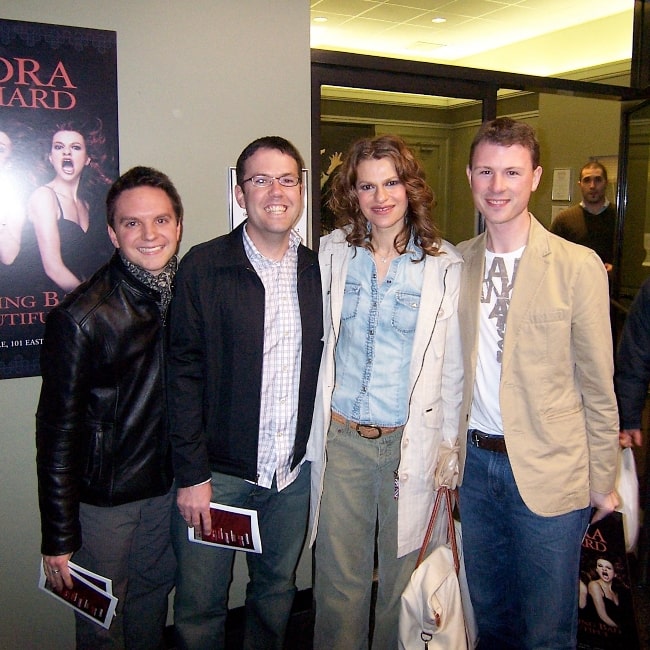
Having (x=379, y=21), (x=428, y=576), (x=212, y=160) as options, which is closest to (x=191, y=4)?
(x=212, y=160)

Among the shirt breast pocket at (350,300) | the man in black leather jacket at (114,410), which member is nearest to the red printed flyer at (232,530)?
the man in black leather jacket at (114,410)

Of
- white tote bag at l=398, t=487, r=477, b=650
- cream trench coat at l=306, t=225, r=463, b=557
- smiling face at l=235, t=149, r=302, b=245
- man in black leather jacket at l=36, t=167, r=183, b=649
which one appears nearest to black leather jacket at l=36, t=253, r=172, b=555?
man in black leather jacket at l=36, t=167, r=183, b=649

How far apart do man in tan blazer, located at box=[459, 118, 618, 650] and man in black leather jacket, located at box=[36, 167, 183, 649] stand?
88 cm

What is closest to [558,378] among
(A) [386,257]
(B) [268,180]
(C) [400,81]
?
(A) [386,257]

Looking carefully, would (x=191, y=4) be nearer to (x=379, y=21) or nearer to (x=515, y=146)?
(x=515, y=146)

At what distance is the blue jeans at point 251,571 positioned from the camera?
1624 millimetres

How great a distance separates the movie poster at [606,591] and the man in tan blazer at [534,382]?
0.56 feet

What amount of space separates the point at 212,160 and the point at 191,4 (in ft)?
1.66

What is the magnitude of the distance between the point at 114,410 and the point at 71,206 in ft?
2.45

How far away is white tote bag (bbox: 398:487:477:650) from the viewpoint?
1585 mm

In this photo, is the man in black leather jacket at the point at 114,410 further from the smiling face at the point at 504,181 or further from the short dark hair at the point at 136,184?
the smiling face at the point at 504,181

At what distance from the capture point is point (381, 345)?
5.36ft

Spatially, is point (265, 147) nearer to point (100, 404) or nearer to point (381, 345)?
point (381, 345)

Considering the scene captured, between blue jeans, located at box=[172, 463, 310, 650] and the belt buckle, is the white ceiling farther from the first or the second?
blue jeans, located at box=[172, 463, 310, 650]
